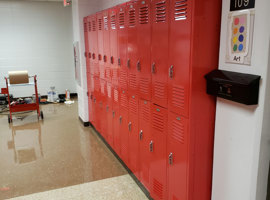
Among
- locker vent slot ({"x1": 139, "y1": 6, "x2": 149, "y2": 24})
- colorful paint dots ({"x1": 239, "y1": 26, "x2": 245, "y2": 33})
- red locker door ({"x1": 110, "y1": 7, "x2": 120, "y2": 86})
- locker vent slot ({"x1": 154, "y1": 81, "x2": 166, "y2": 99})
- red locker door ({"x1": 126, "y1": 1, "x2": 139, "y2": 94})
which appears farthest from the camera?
red locker door ({"x1": 110, "y1": 7, "x2": 120, "y2": 86})

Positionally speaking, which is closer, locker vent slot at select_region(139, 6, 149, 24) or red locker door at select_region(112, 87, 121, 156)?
locker vent slot at select_region(139, 6, 149, 24)

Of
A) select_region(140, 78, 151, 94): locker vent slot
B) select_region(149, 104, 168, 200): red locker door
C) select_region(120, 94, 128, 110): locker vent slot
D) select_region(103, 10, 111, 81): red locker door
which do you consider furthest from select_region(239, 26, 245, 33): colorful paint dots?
select_region(103, 10, 111, 81): red locker door

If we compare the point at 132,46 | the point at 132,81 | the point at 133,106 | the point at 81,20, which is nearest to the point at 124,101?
the point at 133,106

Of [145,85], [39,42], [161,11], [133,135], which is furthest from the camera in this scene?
[39,42]

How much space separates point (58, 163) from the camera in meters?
4.17

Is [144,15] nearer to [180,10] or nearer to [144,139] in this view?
[180,10]

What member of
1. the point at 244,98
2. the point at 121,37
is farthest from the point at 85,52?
the point at 244,98

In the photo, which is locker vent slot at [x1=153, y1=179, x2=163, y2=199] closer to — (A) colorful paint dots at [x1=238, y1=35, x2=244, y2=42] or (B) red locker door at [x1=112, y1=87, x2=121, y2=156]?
(B) red locker door at [x1=112, y1=87, x2=121, y2=156]

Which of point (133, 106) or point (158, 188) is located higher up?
point (133, 106)

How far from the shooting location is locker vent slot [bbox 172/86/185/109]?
7.51 ft

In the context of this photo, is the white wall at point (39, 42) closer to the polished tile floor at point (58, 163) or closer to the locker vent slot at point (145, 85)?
the polished tile floor at point (58, 163)

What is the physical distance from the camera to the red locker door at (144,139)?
2.98 metres

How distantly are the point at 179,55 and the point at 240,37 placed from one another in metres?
0.52

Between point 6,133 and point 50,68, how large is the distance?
3410 mm
